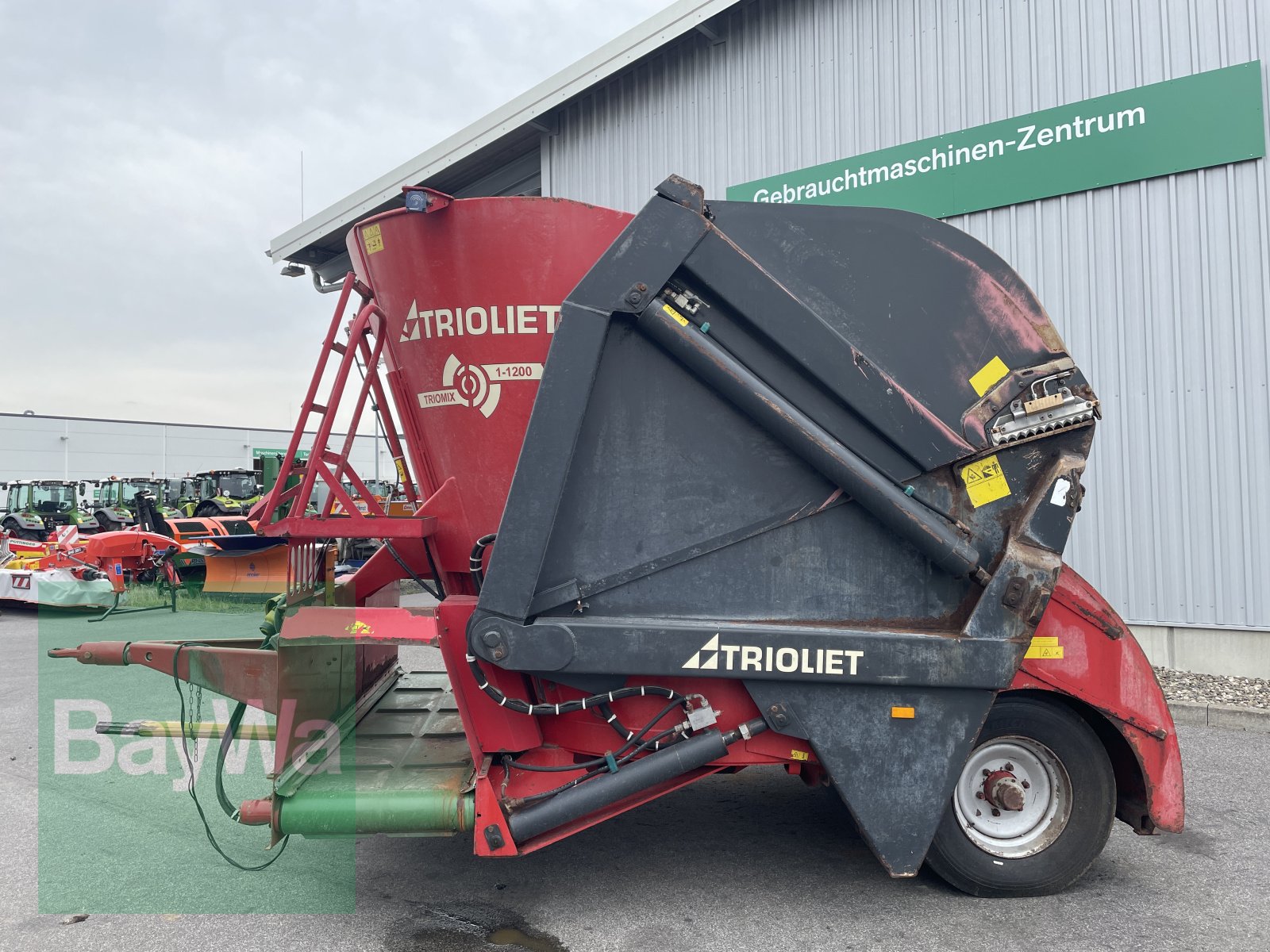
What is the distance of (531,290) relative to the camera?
368cm

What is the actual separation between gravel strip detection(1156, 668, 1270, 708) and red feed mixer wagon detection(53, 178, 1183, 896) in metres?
3.42

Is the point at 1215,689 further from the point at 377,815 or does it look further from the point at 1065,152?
the point at 377,815

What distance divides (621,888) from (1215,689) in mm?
5278

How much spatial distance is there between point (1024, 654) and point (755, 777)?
2241 mm

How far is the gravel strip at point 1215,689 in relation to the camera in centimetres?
623

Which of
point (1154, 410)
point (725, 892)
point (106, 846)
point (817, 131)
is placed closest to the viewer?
point (725, 892)

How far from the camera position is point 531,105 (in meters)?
10.6

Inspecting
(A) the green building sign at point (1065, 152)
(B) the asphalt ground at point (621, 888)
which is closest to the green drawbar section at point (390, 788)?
(B) the asphalt ground at point (621, 888)

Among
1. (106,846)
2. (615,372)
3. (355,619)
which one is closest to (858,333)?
(615,372)

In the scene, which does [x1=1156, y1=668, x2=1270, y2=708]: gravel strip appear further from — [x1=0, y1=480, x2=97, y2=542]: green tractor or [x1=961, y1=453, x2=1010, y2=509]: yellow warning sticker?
[x1=0, y1=480, x2=97, y2=542]: green tractor

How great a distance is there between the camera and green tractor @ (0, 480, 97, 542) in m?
19.3

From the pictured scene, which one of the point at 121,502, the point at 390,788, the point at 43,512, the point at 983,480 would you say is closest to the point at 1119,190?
the point at 983,480

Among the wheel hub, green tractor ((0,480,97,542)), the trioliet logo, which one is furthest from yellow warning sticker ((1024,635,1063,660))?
green tractor ((0,480,97,542))

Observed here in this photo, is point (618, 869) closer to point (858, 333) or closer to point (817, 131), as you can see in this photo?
point (858, 333)
